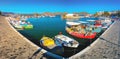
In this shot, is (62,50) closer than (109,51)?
No

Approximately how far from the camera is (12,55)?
2242cm

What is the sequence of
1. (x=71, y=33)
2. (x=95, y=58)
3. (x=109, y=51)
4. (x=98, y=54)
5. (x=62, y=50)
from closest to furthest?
(x=95, y=58) < (x=98, y=54) < (x=109, y=51) < (x=62, y=50) < (x=71, y=33)

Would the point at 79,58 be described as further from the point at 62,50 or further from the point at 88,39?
the point at 88,39

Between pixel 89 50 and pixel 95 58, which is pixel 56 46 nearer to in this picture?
pixel 89 50

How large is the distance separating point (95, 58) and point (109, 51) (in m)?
4.16

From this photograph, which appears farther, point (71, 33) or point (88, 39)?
point (71, 33)

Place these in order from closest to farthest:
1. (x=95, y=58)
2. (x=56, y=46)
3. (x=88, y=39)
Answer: (x=95, y=58), (x=56, y=46), (x=88, y=39)

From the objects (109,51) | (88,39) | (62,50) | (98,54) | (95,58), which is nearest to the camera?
(95,58)

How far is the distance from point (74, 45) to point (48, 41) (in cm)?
490

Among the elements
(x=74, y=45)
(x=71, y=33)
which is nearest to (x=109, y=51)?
(x=74, y=45)

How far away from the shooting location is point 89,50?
81.4ft

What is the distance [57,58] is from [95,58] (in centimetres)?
439

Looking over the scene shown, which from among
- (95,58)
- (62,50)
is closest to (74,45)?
(62,50)

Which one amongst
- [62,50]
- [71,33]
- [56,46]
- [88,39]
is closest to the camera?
[62,50]
